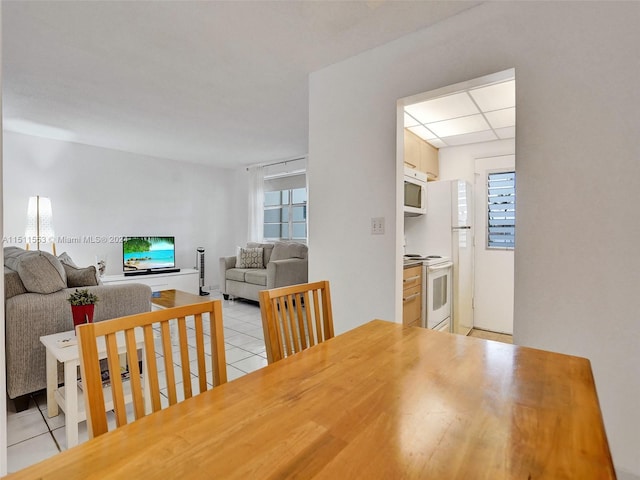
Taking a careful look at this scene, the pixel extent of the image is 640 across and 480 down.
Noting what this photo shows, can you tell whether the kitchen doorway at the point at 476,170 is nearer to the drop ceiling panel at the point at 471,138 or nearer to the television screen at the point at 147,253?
the drop ceiling panel at the point at 471,138

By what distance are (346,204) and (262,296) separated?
149cm

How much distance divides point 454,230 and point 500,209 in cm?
73

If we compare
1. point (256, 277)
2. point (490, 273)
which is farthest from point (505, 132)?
point (256, 277)

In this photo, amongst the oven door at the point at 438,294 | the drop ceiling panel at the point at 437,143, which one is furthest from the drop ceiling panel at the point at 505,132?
the oven door at the point at 438,294

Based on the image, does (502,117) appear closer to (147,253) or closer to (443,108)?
(443,108)

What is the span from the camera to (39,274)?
2234 mm

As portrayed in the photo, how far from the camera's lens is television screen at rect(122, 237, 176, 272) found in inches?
207

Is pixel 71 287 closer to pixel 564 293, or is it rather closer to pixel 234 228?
pixel 564 293

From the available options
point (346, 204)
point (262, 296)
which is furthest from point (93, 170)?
point (262, 296)

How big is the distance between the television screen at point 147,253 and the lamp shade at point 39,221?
1.02 metres

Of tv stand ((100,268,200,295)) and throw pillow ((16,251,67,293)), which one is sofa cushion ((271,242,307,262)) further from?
throw pillow ((16,251,67,293))

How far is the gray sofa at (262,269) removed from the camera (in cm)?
466

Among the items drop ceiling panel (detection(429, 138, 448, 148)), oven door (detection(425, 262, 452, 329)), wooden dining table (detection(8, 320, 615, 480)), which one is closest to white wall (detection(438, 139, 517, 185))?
drop ceiling panel (detection(429, 138, 448, 148))

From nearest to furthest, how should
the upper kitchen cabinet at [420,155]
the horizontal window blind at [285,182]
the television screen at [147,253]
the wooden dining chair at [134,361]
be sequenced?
the wooden dining chair at [134,361] → the upper kitchen cabinet at [420,155] → the television screen at [147,253] → the horizontal window blind at [285,182]
